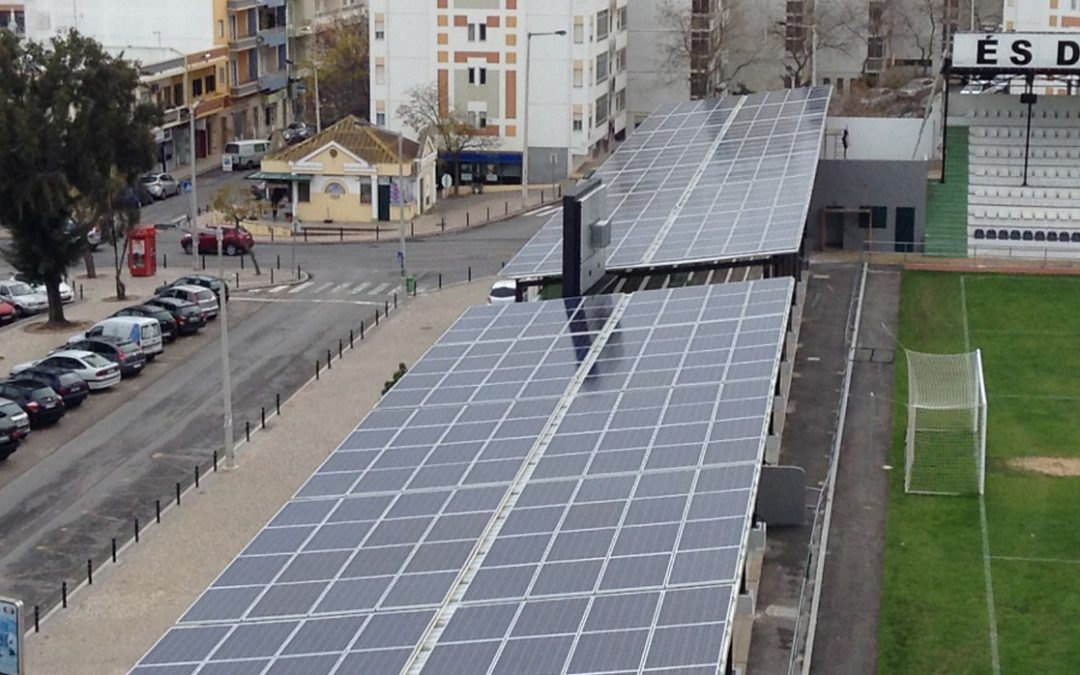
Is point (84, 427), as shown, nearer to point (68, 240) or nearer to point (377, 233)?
point (68, 240)

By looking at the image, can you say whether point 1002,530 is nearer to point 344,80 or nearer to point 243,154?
point 243,154

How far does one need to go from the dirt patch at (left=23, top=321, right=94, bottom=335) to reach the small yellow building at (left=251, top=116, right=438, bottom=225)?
22162 mm

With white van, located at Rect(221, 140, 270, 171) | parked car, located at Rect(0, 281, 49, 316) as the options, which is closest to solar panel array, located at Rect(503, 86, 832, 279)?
parked car, located at Rect(0, 281, 49, 316)

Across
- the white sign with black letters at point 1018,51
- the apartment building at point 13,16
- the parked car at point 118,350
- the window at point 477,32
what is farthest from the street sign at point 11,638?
the apartment building at point 13,16

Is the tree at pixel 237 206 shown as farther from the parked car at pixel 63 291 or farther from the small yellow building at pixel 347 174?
the parked car at pixel 63 291

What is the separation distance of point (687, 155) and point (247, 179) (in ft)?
112

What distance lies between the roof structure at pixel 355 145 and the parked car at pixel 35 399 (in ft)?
115

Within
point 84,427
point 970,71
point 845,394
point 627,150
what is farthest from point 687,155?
point 84,427

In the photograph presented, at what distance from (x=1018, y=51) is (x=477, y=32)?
30.5m

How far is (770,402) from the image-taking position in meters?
33.8

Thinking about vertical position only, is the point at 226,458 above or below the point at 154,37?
below

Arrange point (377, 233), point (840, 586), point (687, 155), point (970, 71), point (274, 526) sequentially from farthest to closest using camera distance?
point (377, 233), point (970, 71), point (687, 155), point (840, 586), point (274, 526)

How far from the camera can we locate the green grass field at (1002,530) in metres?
33.8

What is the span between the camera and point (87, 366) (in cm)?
5309
